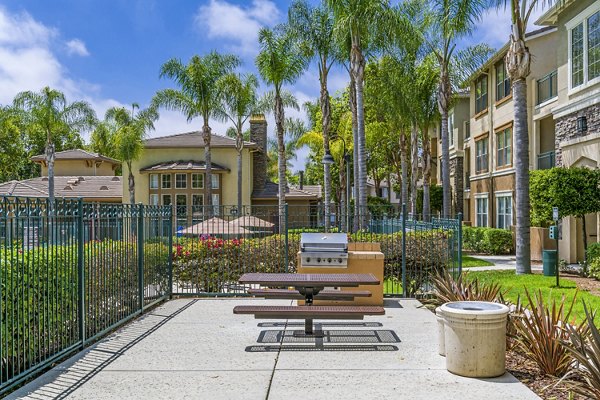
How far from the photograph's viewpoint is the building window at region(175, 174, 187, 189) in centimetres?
4119

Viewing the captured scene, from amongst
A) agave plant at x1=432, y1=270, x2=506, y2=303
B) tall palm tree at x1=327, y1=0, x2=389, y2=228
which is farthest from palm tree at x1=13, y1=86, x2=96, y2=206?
agave plant at x1=432, y1=270, x2=506, y2=303

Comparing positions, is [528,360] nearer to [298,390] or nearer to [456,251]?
[298,390]

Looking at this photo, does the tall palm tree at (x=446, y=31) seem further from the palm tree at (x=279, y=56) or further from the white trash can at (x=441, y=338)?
the white trash can at (x=441, y=338)

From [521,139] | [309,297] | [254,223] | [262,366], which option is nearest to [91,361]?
[262,366]

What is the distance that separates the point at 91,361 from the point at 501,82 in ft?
86.0

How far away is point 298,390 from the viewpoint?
599 cm

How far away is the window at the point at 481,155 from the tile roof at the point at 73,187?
89.6 feet

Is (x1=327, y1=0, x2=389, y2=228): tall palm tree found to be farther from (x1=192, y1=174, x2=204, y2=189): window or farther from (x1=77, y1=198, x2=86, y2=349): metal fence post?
(x1=192, y1=174, x2=204, y2=189): window

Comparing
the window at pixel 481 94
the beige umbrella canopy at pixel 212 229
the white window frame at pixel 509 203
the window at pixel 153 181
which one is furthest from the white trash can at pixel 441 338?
the window at pixel 153 181

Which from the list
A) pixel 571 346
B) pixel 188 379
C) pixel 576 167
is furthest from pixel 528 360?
pixel 576 167

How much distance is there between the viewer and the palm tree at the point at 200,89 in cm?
3716

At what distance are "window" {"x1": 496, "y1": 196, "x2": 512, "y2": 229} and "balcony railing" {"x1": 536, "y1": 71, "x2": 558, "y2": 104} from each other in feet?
16.6

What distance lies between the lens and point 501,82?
93.5ft

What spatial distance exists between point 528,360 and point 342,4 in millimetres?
17351
